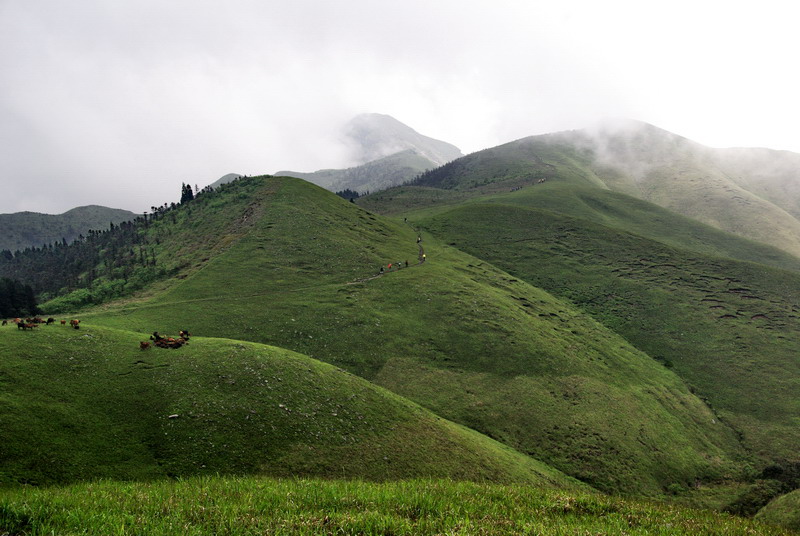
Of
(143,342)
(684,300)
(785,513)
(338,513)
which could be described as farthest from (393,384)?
(684,300)

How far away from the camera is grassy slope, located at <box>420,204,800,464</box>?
67.2 metres

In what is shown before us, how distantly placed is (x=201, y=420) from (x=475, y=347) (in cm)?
4522

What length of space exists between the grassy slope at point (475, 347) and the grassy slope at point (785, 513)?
13812 millimetres

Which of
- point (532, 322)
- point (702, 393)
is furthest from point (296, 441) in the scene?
point (702, 393)

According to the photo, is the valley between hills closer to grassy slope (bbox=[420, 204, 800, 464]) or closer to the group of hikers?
grassy slope (bbox=[420, 204, 800, 464])

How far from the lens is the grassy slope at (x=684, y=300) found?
67250 millimetres

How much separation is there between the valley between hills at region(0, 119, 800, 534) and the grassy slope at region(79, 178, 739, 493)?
1.55 ft

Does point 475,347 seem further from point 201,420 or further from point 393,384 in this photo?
point 201,420

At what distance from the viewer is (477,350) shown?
6278cm

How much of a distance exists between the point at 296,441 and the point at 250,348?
527 inches

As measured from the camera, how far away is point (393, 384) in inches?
2020

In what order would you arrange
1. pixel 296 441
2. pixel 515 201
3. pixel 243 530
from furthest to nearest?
pixel 515 201
pixel 296 441
pixel 243 530

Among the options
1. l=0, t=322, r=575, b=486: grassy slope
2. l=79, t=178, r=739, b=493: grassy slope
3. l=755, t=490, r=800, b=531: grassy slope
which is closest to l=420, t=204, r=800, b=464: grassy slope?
l=79, t=178, r=739, b=493: grassy slope

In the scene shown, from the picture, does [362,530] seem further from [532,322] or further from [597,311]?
[597,311]
